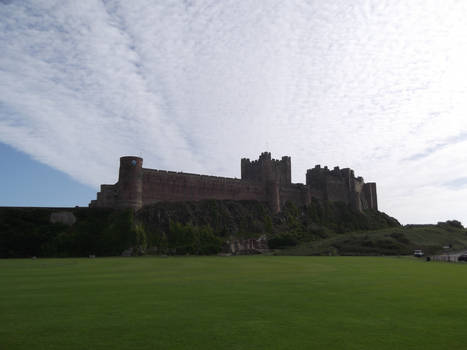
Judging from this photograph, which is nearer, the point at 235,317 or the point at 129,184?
the point at 235,317

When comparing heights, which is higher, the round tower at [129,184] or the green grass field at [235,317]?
the round tower at [129,184]

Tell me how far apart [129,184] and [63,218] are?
11033 millimetres

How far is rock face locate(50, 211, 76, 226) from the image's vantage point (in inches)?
2231

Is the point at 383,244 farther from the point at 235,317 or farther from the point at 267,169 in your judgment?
the point at 235,317

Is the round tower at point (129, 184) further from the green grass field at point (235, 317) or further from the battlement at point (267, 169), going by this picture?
the green grass field at point (235, 317)

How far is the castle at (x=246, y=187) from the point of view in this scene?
60.8 m

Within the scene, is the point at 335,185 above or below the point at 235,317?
above

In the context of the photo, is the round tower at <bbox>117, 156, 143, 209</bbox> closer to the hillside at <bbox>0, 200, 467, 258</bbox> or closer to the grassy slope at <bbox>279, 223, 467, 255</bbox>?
the hillside at <bbox>0, 200, 467, 258</bbox>

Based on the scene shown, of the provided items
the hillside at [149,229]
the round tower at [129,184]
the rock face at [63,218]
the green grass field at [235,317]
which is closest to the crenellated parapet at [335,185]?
the hillside at [149,229]

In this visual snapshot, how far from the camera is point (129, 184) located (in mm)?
60156

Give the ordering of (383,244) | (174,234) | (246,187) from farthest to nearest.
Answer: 1. (246,187)
2. (174,234)
3. (383,244)

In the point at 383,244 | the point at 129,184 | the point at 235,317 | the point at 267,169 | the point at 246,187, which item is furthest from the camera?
the point at 267,169

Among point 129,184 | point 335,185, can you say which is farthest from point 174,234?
point 335,185

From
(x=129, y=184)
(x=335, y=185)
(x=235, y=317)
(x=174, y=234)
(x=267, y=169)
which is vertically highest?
(x=267, y=169)
